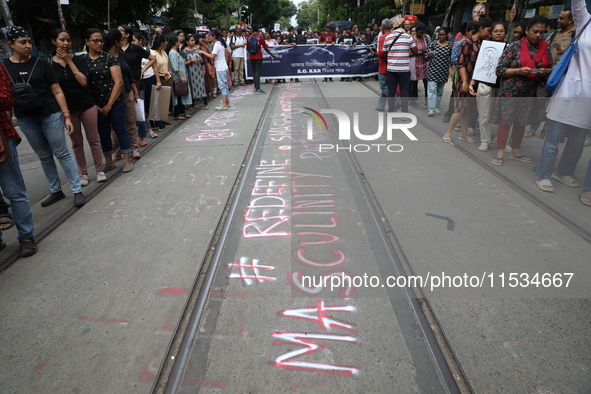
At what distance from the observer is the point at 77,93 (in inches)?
179

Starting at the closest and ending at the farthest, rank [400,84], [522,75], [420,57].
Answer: [522,75] < [400,84] < [420,57]

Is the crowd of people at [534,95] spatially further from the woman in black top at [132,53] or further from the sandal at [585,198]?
the woman in black top at [132,53]

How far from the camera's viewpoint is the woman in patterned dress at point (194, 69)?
901 centimetres

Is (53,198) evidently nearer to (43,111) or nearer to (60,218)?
(60,218)

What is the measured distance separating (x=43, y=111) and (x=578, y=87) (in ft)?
18.1

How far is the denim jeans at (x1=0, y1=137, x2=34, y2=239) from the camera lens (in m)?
3.34

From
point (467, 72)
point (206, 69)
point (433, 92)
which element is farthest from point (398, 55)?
point (206, 69)

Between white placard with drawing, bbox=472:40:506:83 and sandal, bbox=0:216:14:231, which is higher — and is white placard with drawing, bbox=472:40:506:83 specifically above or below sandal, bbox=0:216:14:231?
above

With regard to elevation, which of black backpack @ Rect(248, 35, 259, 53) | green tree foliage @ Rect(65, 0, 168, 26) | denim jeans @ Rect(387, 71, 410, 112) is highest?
green tree foliage @ Rect(65, 0, 168, 26)

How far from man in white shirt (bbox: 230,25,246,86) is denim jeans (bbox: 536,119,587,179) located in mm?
10488

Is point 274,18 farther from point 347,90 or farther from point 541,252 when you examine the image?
point 541,252

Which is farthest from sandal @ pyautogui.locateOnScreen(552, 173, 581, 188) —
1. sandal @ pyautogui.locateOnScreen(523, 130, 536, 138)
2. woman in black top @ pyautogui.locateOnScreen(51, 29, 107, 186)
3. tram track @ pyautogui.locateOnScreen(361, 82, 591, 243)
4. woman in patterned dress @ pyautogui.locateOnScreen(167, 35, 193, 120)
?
woman in patterned dress @ pyautogui.locateOnScreen(167, 35, 193, 120)

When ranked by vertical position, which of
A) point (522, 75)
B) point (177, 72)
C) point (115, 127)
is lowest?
point (115, 127)

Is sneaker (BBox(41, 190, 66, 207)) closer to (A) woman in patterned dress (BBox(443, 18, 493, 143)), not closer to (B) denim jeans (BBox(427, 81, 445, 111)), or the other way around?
(A) woman in patterned dress (BBox(443, 18, 493, 143))
